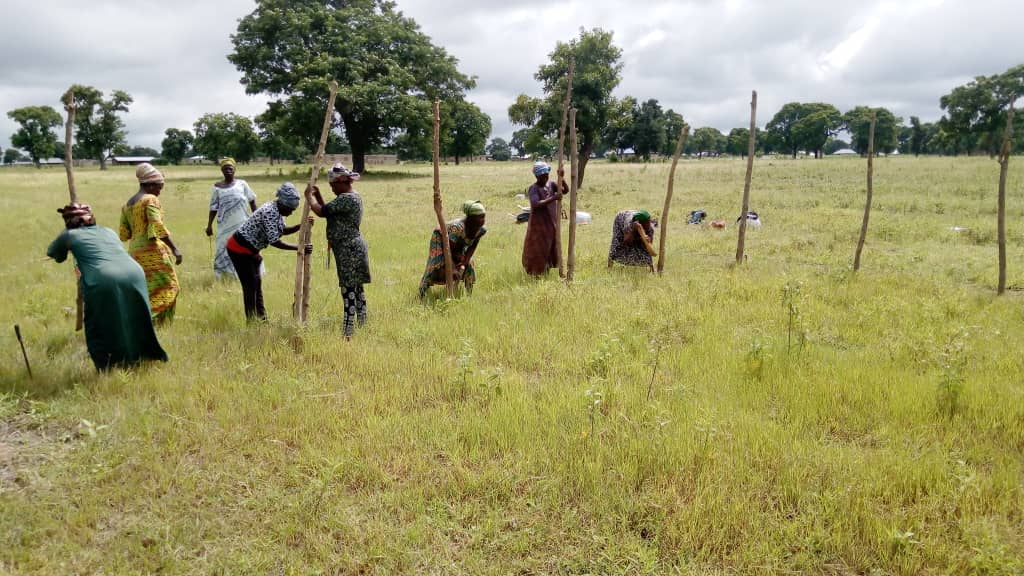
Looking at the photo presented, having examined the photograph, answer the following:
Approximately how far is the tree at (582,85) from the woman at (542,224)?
15.8 metres

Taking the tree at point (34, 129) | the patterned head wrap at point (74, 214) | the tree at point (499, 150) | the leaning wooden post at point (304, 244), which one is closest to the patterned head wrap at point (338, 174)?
the leaning wooden post at point (304, 244)

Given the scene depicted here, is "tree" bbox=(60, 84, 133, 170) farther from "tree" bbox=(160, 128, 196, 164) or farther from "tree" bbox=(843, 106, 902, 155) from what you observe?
"tree" bbox=(843, 106, 902, 155)

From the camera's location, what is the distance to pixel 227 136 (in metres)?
69.8

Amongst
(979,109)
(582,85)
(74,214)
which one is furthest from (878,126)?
(74,214)

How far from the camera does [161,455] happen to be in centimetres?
386

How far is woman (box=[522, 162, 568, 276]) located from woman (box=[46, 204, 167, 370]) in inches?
212

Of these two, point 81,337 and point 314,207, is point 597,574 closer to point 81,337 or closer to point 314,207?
point 314,207

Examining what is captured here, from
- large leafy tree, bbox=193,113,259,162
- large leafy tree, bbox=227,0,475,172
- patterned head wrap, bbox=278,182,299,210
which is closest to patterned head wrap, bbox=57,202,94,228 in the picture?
patterned head wrap, bbox=278,182,299,210

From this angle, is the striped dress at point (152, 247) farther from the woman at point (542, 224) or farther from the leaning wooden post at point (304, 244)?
the woman at point (542, 224)

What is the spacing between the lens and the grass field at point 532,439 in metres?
3.06

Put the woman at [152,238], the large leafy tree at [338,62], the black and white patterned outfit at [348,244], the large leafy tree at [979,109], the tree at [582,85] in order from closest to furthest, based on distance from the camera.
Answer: the black and white patterned outfit at [348,244]
the woman at [152,238]
the tree at [582,85]
the large leafy tree at [338,62]
the large leafy tree at [979,109]

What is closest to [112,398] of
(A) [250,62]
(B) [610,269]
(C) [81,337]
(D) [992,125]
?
(C) [81,337]

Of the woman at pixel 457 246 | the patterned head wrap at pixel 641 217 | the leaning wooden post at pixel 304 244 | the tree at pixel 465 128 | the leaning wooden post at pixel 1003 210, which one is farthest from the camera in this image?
the tree at pixel 465 128

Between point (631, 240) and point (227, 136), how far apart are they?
7269cm
